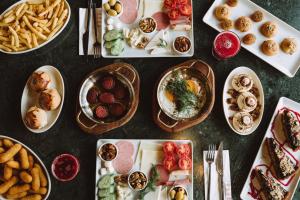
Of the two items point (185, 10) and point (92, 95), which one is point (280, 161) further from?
point (92, 95)

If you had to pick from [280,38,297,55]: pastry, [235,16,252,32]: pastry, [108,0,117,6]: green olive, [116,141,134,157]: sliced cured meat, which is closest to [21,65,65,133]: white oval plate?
[116,141,134,157]: sliced cured meat

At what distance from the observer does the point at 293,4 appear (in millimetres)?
2650

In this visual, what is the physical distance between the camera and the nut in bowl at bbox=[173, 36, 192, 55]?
8.11ft

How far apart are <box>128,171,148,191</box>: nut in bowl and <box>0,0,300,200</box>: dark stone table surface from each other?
24cm

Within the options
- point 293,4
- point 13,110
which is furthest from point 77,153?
point 293,4

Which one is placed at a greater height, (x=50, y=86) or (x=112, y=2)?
(x=112, y=2)

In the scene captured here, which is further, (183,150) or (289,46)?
(289,46)

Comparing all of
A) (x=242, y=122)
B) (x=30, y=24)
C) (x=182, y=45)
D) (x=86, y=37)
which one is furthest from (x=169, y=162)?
(x=30, y=24)

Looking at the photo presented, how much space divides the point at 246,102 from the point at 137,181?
823 millimetres

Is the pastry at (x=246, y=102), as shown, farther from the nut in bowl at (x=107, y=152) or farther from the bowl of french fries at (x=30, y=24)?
the bowl of french fries at (x=30, y=24)

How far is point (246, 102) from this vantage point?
244 cm

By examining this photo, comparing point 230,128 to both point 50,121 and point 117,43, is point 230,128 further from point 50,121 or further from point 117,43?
point 50,121

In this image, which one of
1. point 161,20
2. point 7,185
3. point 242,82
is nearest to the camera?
point 7,185

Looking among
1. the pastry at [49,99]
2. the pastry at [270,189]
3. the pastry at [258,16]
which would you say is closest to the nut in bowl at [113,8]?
the pastry at [49,99]
